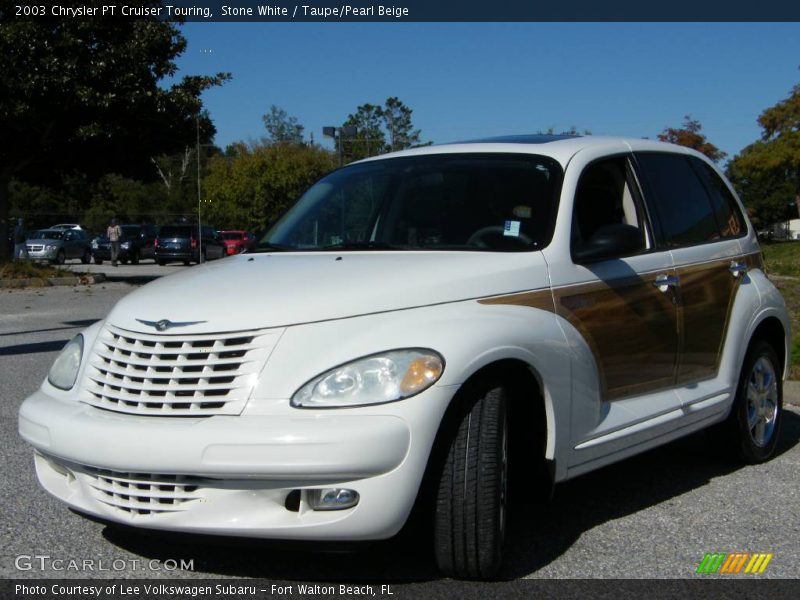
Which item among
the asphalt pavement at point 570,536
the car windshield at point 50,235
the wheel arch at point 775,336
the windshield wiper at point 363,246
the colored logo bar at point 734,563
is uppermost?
the windshield wiper at point 363,246

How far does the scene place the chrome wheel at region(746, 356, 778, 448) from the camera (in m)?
5.92

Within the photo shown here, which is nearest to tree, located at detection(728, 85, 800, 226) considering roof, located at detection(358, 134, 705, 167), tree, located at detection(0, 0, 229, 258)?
tree, located at detection(0, 0, 229, 258)

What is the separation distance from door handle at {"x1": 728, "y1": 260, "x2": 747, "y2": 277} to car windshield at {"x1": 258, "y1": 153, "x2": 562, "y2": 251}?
1430 millimetres

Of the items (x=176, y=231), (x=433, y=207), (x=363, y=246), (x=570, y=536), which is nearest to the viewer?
(x=570, y=536)

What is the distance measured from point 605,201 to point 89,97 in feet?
63.7

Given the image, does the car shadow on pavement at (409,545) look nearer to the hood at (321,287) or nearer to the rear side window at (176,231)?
the hood at (321,287)

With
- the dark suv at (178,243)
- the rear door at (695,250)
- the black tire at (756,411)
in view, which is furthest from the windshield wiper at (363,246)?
the dark suv at (178,243)

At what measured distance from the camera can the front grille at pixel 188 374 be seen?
145 inches

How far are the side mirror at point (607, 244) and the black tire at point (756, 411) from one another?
151 cm

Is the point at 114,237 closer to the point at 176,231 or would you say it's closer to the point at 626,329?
the point at 176,231

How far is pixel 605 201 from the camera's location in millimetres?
5125

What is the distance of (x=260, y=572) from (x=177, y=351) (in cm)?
95

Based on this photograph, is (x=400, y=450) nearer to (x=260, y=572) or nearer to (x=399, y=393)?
(x=399, y=393)

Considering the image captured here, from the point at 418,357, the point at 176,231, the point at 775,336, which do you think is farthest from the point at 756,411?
the point at 176,231
